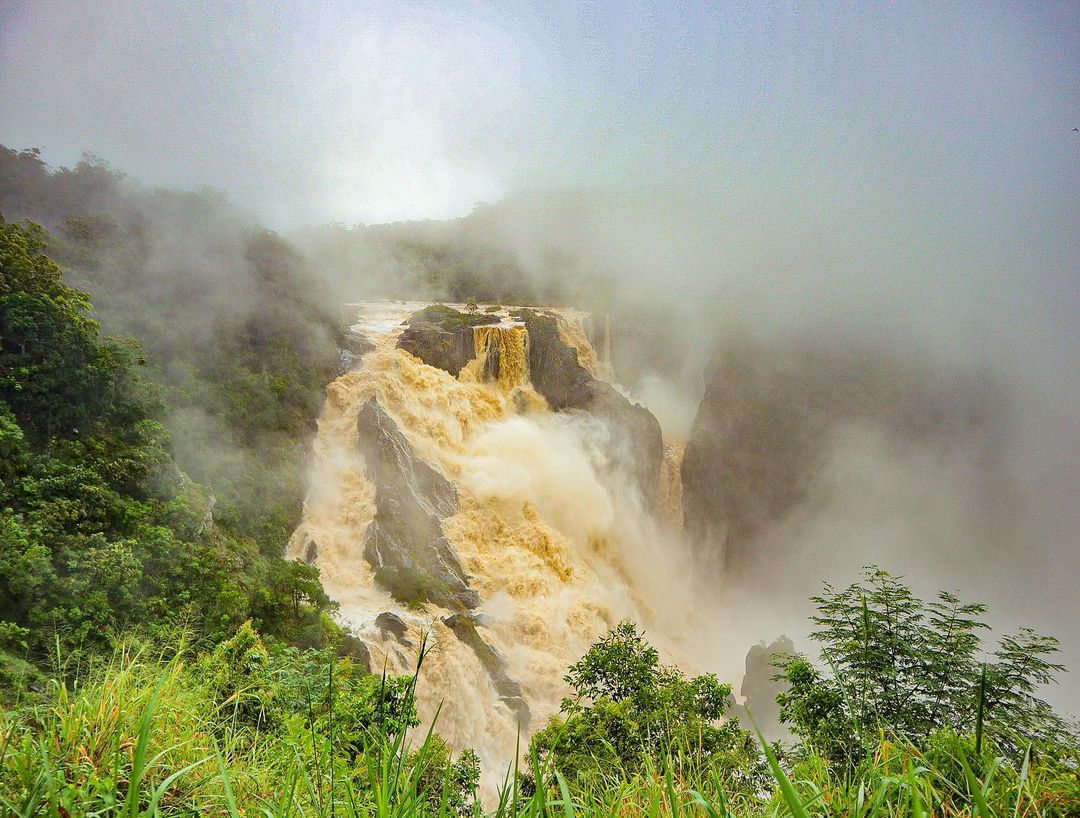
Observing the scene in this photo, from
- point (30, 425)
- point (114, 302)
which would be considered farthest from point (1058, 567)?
point (114, 302)

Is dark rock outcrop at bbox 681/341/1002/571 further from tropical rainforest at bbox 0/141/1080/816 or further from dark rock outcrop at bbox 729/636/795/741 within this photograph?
tropical rainforest at bbox 0/141/1080/816

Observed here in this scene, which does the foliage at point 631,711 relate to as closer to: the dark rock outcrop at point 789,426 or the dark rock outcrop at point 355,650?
the dark rock outcrop at point 355,650

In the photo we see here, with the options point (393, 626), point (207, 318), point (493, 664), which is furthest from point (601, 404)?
point (207, 318)

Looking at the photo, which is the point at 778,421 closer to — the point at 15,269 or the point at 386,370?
the point at 386,370

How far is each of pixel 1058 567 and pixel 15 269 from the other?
117ft

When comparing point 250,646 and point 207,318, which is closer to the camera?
point 250,646

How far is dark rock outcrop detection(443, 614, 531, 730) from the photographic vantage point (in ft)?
38.4

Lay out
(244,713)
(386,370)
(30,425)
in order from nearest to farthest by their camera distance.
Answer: (244,713)
(30,425)
(386,370)

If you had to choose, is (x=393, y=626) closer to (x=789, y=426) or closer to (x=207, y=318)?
(x=207, y=318)

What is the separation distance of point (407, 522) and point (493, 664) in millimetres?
4785

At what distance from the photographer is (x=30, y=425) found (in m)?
8.96

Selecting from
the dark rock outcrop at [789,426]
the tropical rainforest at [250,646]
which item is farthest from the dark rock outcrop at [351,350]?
the dark rock outcrop at [789,426]

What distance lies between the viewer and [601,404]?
77.7 ft

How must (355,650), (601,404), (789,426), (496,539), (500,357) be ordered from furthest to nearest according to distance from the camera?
(789,426) < (601,404) < (500,357) < (496,539) < (355,650)
